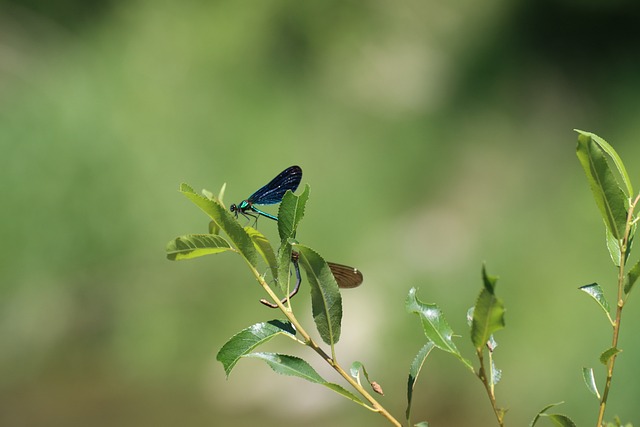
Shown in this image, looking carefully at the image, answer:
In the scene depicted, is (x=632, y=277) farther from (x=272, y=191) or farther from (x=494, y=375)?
(x=272, y=191)

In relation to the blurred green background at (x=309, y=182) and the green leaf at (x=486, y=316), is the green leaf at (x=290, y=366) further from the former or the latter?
the blurred green background at (x=309, y=182)

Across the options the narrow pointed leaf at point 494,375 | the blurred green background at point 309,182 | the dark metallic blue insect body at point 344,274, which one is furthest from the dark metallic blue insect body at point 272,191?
the blurred green background at point 309,182

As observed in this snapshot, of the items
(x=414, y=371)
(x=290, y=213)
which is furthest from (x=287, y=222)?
(x=414, y=371)

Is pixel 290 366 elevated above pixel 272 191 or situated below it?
below

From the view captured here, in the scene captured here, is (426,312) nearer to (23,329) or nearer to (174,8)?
(23,329)

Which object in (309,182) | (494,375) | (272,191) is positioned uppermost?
(309,182)

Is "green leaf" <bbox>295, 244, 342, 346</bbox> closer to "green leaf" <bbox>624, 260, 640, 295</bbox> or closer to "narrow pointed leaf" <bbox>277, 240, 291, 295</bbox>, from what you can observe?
"narrow pointed leaf" <bbox>277, 240, 291, 295</bbox>

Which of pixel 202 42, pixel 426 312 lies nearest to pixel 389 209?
pixel 202 42
